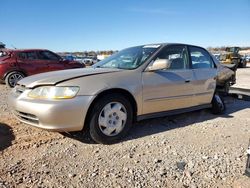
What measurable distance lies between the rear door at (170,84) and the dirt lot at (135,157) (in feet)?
1.37

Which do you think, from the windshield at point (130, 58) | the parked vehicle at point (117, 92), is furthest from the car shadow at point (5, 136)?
the windshield at point (130, 58)

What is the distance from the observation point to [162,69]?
176 inches

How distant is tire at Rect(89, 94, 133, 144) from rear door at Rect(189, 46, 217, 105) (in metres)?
1.65

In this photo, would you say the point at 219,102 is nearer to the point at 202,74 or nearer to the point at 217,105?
the point at 217,105

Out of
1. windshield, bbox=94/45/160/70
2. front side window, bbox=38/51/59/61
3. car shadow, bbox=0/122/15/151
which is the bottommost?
car shadow, bbox=0/122/15/151

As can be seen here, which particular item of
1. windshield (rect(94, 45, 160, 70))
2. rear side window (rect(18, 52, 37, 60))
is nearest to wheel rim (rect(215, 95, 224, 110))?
windshield (rect(94, 45, 160, 70))

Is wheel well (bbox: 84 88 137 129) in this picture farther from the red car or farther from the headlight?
the red car

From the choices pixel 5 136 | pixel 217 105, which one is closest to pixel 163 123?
pixel 217 105

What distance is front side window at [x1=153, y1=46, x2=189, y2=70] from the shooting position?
479cm

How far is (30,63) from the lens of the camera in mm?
10781

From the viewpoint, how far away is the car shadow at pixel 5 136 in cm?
391

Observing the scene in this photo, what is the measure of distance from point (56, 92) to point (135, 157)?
1.32m

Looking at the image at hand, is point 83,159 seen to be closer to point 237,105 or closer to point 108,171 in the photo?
point 108,171

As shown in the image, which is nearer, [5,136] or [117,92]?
[117,92]
